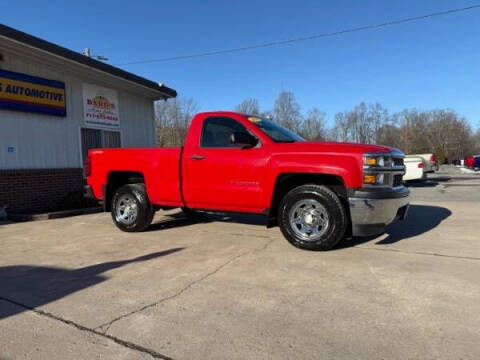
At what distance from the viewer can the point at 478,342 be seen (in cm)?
238

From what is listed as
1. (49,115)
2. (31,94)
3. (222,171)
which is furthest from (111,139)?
(222,171)

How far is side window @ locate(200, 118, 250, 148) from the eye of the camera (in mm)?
5402

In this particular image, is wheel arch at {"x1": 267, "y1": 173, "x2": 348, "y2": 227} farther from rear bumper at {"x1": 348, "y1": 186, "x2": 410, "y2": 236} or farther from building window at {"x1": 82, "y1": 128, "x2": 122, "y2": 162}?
building window at {"x1": 82, "y1": 128, "x2": 122, "y2": 162}

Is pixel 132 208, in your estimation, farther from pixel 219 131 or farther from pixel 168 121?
pixel 168 121

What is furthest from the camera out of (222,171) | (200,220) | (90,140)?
(90,140)

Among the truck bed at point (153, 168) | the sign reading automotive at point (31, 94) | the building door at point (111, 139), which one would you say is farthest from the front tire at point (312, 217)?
the building door at point (111, 139)

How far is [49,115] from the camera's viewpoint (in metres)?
9.63

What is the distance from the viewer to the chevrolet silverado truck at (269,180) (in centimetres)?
442

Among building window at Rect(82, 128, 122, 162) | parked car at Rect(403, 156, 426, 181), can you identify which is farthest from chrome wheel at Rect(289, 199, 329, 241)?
parked car at Rect(403, 156, 426, 181)

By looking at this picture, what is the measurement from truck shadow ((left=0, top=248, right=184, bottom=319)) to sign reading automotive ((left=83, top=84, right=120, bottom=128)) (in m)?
7.38

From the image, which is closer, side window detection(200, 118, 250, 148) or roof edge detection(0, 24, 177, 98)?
side window detection(200, 118, 250, 148)

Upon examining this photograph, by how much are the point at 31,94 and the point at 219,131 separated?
20.9 ft

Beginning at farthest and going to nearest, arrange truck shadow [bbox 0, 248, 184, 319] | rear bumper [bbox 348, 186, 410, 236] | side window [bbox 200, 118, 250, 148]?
1. side window [bbox 200, 118, 250, 148]
2. rear bumper [bbox 348, 186, 410, 236]
3. truck shadow [bbox 0, 248, 184, 319]

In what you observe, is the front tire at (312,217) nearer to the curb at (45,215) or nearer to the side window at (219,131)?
the side window at (219,131)
